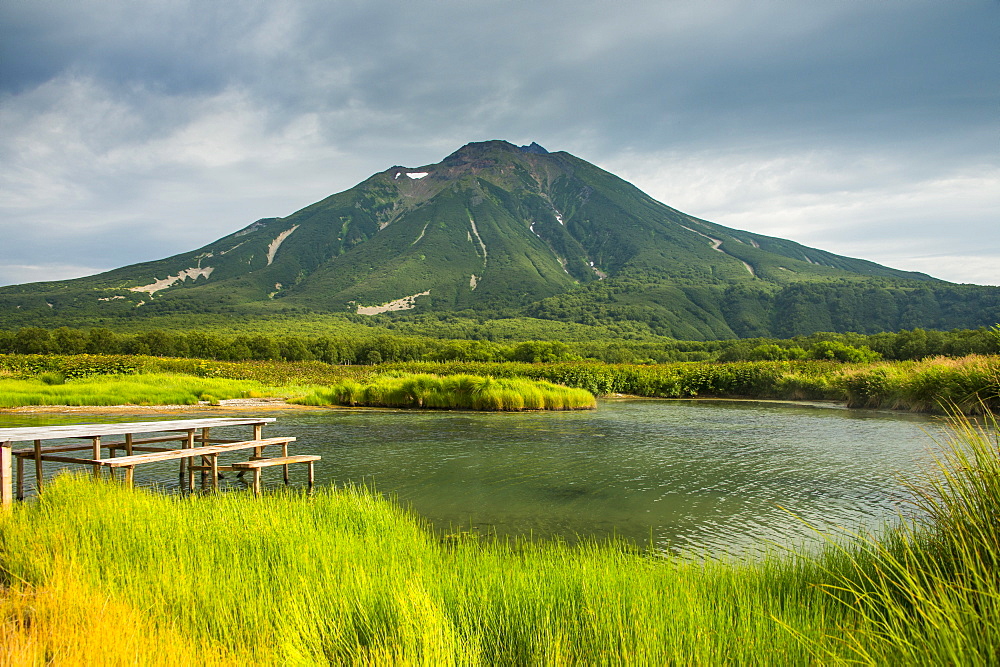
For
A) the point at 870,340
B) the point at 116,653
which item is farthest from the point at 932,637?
the point at 870,340

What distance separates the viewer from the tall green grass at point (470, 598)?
3.69 meters

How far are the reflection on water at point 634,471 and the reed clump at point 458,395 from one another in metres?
4.53

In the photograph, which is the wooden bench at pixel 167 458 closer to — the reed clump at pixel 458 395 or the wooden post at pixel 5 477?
the wooden post at pixel 5 477

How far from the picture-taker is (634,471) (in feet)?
49.2

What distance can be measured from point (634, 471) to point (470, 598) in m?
10.8

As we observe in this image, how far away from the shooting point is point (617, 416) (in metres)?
29.2

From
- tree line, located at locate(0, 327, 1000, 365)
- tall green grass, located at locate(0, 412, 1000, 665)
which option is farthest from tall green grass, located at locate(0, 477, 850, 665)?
tree line, located at locate(0, 327, 1000, 365)

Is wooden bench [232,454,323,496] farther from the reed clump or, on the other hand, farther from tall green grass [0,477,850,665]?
the reed clump

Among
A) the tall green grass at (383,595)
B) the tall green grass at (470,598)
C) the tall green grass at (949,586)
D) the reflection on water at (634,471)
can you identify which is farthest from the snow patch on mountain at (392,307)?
the tall green grass at (949,586)

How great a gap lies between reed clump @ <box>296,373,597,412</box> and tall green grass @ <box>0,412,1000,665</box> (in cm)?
2480

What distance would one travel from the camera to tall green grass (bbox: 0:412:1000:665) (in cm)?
369

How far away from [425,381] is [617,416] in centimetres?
1069

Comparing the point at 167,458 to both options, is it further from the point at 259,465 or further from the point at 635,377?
the point at 635,377

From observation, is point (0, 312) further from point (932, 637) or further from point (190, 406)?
point (932, 637)
